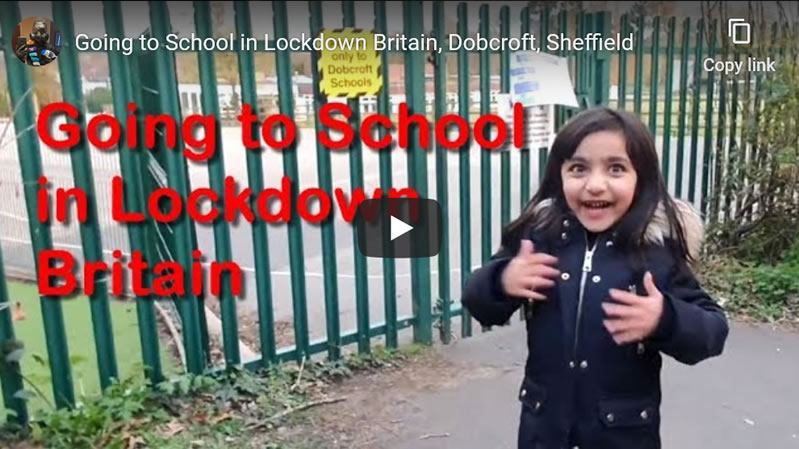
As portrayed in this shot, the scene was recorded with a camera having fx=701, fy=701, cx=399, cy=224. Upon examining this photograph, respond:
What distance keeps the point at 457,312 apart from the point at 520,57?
1433 millimetres

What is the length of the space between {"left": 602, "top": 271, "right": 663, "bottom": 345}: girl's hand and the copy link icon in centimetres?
416

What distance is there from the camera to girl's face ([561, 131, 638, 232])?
5.38 ft

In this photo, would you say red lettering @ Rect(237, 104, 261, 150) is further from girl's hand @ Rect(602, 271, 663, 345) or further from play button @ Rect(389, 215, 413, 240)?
girl's hand @ Rect(602, 271, 663, 345)

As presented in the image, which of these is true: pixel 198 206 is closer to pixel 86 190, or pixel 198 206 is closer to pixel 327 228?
pixel 86 190

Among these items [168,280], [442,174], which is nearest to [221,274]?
[168,280]

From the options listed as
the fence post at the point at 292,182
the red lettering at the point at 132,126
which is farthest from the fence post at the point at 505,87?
the red lettering at the point at 132,126

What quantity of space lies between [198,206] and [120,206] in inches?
12.2

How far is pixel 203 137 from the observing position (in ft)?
9.55

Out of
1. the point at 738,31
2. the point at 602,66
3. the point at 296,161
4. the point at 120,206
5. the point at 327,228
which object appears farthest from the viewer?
the point at 738,31

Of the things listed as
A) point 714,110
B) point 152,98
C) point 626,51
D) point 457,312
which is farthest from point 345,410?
point 714,110

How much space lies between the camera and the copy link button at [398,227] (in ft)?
11.3

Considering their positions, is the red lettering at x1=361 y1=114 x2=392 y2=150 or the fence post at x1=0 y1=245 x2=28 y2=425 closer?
the fence post at x1=0 y1=245 x2=28 y2=425

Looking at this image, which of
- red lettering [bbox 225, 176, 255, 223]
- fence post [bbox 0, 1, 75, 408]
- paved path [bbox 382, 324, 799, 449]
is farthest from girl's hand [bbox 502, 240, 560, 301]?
fence post [bbox 0, 1, 75, 408]

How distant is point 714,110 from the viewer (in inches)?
201
